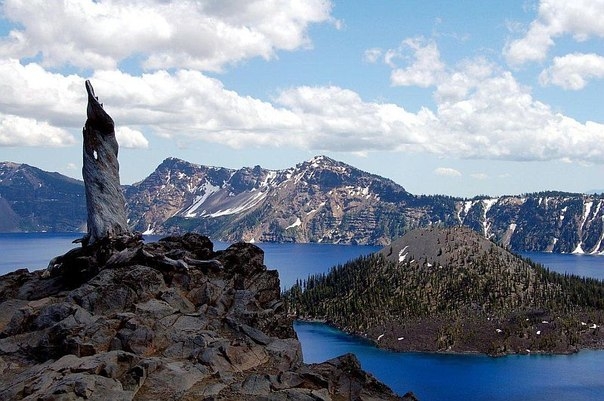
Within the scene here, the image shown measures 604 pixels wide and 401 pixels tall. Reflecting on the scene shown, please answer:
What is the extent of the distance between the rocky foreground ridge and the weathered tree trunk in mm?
3370

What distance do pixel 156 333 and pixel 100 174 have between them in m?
25.0

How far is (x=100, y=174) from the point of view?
61.9m

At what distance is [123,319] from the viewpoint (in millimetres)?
42781

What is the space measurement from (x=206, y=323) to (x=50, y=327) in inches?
416

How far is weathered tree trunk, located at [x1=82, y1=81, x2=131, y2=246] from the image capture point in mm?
60406

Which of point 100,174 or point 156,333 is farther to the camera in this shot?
point 100,174

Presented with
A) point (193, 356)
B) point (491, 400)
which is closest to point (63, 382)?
point (193, 356)

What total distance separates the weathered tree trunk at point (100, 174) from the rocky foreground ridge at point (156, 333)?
3370 millimetres

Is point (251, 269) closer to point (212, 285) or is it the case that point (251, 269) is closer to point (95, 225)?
point (212, 285)

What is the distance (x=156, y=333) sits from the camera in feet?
137

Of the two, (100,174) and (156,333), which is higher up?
(100,174)

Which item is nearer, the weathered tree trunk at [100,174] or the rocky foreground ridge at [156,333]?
the rocky foreground ridge at [156,333]

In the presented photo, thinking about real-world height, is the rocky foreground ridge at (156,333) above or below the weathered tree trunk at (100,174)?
below

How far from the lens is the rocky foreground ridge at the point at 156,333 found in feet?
117
